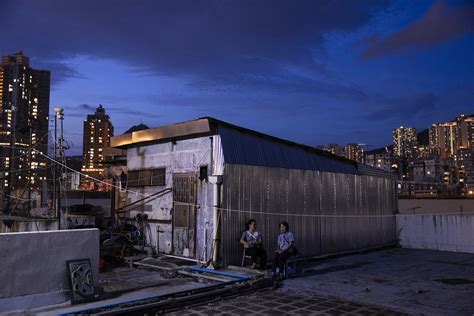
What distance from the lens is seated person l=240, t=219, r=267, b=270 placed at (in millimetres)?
10805

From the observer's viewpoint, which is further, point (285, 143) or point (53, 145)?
point (53, 145)

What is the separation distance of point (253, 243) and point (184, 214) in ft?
8.49

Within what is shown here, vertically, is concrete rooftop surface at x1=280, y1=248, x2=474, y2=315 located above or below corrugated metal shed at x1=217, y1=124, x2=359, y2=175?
below

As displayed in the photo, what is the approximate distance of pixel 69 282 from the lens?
7.88m

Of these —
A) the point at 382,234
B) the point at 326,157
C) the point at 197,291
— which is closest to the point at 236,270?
the point at 197,291

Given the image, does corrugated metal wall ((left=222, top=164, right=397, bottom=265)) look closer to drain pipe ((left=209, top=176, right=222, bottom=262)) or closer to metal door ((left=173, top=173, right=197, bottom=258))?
drain pipe ((left=209, top=176, right=222, bottom=262))

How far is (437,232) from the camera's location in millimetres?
16859

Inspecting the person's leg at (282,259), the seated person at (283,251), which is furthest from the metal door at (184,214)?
the person's leg at (282,259)

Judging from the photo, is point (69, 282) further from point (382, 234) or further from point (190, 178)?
point (382, 234)

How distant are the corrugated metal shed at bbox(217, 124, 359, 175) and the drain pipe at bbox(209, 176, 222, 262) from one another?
644mm

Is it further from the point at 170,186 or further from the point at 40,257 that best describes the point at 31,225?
the point at 40,257

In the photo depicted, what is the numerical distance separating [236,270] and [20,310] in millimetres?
5068

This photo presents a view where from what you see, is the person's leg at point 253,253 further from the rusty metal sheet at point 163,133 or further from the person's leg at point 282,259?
the rusty metal sheet at point 163,133

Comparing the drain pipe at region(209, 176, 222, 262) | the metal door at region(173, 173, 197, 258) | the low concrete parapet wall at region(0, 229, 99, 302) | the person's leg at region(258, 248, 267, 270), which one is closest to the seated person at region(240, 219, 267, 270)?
the person's leg at region(258, 248, 267, 270)
